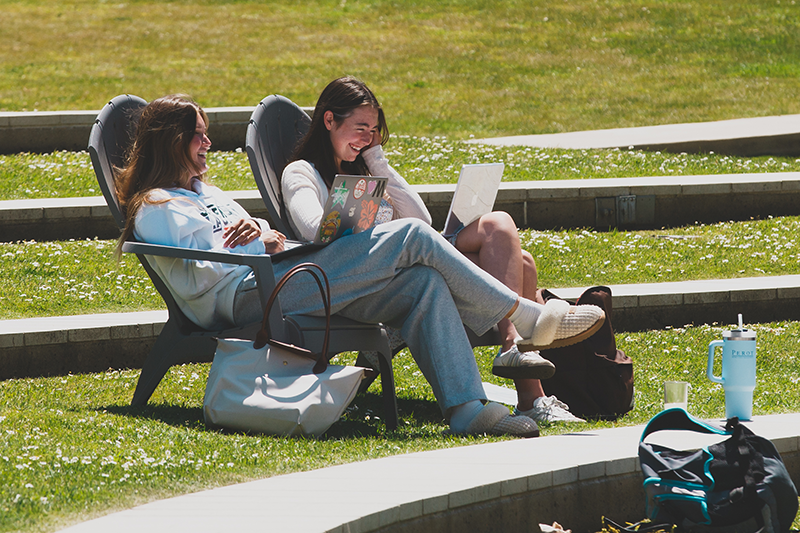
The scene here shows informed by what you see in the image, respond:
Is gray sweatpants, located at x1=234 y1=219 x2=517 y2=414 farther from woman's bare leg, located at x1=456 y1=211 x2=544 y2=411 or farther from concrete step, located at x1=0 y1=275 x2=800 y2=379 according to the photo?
concrete step, located at x1=0 y1=275 x2=800 y2=379

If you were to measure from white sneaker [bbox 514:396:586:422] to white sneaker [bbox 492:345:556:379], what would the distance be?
298 millimetres

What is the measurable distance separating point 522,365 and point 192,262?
53.0 inches

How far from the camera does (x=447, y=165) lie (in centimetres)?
938

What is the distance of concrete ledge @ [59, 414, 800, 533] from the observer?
2.80 m

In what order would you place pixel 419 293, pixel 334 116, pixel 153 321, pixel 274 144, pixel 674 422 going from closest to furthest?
pixel 674 422, pixel 419 293, pixel 334 116, pixel 274 144, pixel 153 321

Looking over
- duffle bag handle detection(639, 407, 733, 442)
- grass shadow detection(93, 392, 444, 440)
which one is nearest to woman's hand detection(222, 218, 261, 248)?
grass shadow detection(93, 392, 444, 440)

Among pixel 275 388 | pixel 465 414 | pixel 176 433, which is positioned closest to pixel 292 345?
pixel 275 388

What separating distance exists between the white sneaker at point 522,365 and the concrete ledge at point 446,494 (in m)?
0.32

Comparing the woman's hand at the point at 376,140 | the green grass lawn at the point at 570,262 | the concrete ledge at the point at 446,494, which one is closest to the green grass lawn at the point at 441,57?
the green grass lawn at the point at 570,262

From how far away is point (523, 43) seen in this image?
18359 mm

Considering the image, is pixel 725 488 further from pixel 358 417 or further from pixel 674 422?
pixel 358 417

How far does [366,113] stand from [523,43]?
14299 millimetres

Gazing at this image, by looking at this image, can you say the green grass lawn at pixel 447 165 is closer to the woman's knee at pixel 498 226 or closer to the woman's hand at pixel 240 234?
the woman's hand at pixel 240 234

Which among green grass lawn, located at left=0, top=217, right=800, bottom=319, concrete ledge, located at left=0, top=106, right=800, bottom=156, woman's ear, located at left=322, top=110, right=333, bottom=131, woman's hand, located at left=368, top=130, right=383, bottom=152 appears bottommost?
green grass lawn, located at left=0, top=217, right=800, bottom=319
